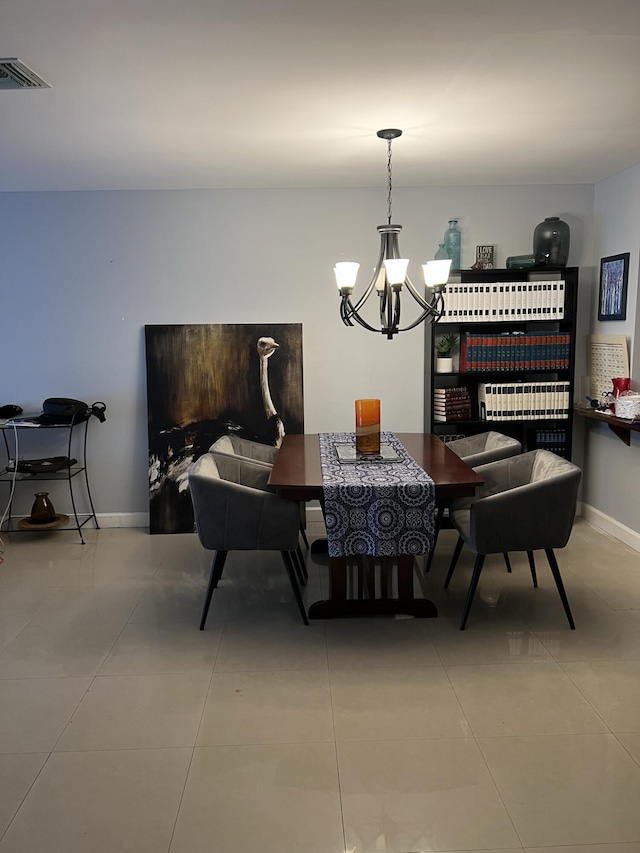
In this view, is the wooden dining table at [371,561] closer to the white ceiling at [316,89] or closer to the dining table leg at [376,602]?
the dining table leg at [376,602]

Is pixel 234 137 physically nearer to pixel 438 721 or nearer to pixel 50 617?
pixel 50 617

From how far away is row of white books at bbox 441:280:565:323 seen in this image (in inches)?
195

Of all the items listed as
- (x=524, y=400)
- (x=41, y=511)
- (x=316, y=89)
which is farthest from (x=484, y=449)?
(x=41, y=511)

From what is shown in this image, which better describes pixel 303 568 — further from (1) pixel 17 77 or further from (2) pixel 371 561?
(1) pixel 17 77

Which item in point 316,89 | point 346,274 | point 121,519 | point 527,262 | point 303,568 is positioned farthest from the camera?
point 121,519

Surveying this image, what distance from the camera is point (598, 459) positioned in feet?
16.9

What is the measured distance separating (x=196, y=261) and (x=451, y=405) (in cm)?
215

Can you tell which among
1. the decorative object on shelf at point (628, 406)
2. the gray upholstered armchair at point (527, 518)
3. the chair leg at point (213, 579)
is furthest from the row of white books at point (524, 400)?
the chair leg at point (213, 579)

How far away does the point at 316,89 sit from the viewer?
9.66 ft

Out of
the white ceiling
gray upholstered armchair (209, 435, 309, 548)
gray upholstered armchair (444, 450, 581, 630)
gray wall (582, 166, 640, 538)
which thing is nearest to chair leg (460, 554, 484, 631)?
gray upholstered armchair (444, 450, 581, 630)

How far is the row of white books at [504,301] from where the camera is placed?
195 inches

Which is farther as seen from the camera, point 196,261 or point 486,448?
point 196,261

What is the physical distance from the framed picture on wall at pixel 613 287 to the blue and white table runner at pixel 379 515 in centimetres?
231

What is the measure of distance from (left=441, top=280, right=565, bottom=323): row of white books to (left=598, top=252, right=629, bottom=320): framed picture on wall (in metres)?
0.30
